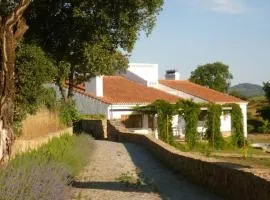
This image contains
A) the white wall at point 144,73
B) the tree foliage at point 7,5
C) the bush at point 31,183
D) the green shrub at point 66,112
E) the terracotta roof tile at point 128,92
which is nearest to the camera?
the bush at point 31,183

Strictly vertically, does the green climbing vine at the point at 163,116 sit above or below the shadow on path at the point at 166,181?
above

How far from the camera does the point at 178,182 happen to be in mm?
15242

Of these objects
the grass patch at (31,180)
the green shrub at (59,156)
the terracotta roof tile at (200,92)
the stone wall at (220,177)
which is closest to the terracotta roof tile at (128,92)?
the terracotta roof tile at (200,92)

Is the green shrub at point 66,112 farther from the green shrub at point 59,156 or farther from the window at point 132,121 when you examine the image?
the window at point 132,121

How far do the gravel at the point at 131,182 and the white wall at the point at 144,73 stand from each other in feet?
119

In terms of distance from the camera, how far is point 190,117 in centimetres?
4350

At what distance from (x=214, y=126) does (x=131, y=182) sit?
1141 inches

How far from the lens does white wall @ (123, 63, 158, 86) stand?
58469 mm

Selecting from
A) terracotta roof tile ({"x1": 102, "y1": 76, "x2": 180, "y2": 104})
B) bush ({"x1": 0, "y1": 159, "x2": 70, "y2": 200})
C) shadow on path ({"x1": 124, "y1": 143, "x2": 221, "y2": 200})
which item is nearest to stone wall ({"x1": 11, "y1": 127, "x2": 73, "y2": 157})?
bush ({"x1": 0, "y1": 159, "x2": 70, "y2": 200})

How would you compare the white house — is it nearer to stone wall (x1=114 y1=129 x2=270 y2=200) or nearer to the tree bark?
stone wall (x1=114 y1=129 x2=270 y2=200)

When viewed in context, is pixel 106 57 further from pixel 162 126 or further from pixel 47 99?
pixel 162 126

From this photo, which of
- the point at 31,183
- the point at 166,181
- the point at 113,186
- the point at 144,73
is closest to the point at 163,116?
the point at 144,73

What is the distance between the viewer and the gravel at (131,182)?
42.8 feet

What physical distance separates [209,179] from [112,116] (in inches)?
1293
